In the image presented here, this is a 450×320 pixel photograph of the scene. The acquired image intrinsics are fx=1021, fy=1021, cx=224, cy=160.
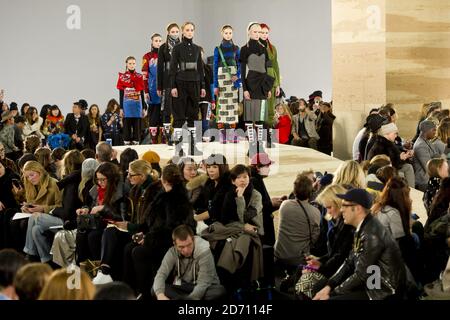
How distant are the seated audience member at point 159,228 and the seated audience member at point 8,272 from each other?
2.20 metres

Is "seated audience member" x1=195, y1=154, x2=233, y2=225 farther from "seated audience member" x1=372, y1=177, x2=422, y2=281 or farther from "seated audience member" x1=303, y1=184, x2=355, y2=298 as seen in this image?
"seated audience member" x1=372, y1=177, x2=422, y2=281

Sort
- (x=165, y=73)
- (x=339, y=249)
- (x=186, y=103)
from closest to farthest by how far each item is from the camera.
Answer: (x=339, y=249) → (x=186, y=103) → (x=165, y=73)

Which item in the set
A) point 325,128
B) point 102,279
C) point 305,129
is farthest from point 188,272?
point 305,129

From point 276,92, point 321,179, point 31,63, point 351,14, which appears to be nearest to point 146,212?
point 321,179

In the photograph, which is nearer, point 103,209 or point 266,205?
point 103,209

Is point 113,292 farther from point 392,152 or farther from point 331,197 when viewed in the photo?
point 392,152

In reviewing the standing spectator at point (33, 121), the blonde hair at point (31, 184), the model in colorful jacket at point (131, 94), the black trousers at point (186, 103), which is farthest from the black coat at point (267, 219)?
the standing spectator at point (33, 121)

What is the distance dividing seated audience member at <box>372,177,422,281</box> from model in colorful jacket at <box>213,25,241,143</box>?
247 inches

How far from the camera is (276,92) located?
12945mm

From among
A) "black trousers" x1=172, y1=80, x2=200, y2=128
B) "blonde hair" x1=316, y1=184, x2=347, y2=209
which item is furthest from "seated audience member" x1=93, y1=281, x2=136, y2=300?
"black trousers" x1=172, y1=80, x2=200, y2=128

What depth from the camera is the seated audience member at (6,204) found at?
912 cm

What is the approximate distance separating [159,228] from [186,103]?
5.51 metres

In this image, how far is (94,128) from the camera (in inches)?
647
